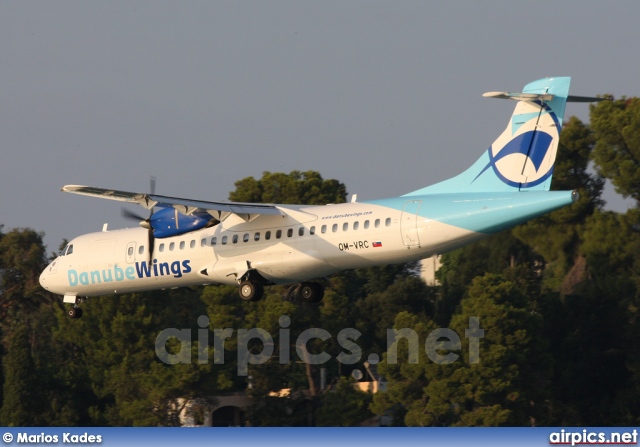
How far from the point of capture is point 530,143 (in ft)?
89.6

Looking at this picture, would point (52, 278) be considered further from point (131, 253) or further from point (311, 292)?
point (311, 292)

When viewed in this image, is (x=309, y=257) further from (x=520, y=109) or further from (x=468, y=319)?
(x=468, y=319)

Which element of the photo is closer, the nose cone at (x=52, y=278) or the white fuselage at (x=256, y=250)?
the white fuselage at (x=256, y=250)

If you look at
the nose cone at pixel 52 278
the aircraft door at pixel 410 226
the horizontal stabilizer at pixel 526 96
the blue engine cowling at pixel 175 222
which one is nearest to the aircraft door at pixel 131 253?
the blue engine cowling at pixel 175 222

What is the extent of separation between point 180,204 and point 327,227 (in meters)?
3.52

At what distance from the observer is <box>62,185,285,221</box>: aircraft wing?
28.5 meters

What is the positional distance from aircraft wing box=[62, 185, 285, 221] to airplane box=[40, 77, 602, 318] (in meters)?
0.03

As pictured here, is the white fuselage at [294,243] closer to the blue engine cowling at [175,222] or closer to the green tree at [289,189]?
the blue engine cowling at [175,222]

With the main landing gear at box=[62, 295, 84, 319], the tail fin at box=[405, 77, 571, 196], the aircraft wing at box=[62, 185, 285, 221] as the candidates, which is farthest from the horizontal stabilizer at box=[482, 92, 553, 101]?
the main landing gear at box=[62, 295, 84, 319]

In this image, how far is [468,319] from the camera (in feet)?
169

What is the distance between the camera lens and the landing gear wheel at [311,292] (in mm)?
31469

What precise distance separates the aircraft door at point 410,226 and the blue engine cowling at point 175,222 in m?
5.34

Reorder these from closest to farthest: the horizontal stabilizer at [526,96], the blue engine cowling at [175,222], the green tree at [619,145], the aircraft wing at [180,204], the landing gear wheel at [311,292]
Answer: the horizontal stabilizer at [526,96] → the aircraft wing at [180,204] → the blue engine cowling at [175,222] → the landing gear wheel at [311,292] → the green tree at [619,145]

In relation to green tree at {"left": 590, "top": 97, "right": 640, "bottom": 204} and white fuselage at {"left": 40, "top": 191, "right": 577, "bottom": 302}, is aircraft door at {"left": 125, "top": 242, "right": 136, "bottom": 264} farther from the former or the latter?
green tree at {"left": 590, "top": 97, "right": 640, "bottom": 204}
